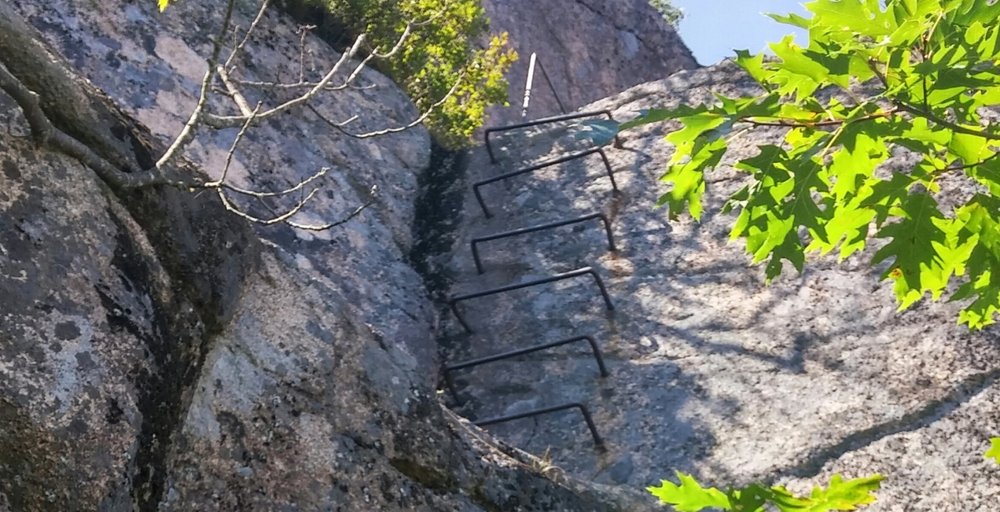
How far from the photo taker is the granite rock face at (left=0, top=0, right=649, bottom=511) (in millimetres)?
1913

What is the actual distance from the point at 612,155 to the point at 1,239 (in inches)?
187

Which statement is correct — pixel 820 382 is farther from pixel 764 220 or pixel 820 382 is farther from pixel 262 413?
pixel 262 413

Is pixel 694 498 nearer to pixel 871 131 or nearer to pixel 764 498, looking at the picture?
pixel 764 498

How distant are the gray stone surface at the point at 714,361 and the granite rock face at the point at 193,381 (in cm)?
117

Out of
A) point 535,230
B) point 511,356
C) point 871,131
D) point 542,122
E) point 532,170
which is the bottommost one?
point 511,356

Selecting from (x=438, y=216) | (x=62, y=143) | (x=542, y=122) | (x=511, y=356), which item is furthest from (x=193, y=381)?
(x=542, y=122)

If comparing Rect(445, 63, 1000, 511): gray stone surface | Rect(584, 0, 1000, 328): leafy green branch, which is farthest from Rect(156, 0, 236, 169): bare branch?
Rect(445, 63, 1000, 511): gray stone surface

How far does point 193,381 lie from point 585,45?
32.9 ft

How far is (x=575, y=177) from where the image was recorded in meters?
6.34

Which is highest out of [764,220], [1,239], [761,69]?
[761,69]

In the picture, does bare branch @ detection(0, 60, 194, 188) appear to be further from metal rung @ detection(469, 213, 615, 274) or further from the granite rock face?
metal rung @ detection(469, 213, 615, 274)

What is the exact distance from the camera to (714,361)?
4.80 m

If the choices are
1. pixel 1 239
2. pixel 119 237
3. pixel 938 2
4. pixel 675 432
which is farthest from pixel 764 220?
pixel 675 432

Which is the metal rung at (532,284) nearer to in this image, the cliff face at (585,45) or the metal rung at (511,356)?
the metal rung at (511,356)
